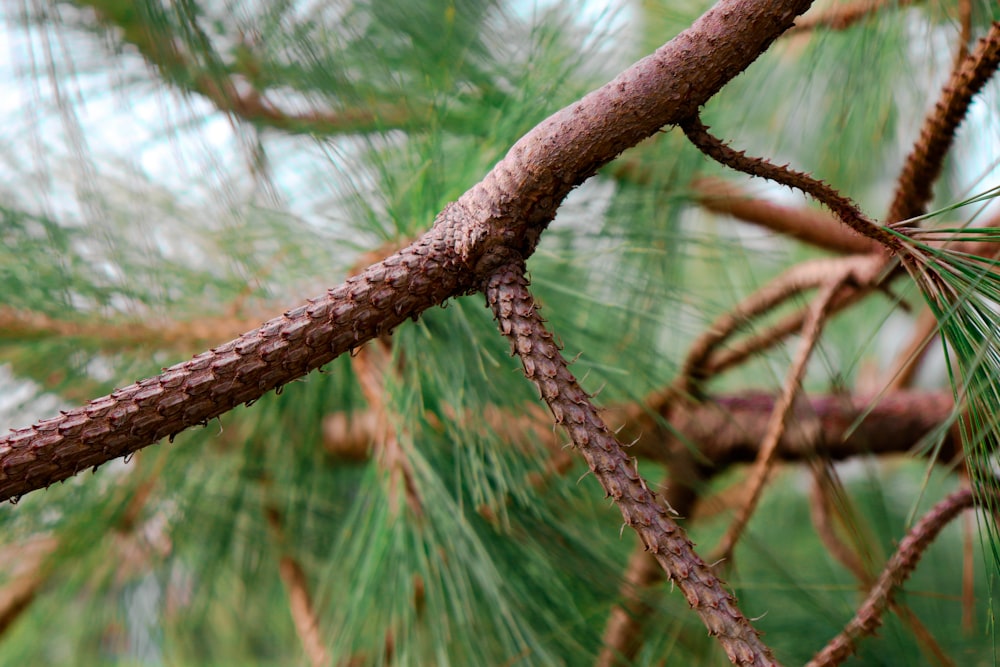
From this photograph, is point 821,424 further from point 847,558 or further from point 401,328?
point 401,328

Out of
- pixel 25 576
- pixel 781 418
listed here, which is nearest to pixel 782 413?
pixel 781 418

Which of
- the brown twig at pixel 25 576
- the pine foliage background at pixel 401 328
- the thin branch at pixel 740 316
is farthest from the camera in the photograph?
the brown twig at pixel 25 576

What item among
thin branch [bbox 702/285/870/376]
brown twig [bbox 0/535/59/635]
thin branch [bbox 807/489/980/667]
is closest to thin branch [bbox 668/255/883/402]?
thin branch [bbox 702/285/870/376]

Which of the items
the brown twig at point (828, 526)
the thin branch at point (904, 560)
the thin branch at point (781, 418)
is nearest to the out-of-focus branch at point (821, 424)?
the brown twig at point (828, 526)

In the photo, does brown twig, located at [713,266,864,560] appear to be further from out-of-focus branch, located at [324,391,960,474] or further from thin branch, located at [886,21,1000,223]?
out-of-focus branch, located at [324,391,960,474]

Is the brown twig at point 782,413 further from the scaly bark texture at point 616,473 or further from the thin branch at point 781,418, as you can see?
the scaly bark texture at point 616,473

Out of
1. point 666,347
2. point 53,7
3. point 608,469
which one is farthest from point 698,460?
point 53,7

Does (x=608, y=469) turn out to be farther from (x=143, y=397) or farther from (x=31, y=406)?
(x=31, y=406)
